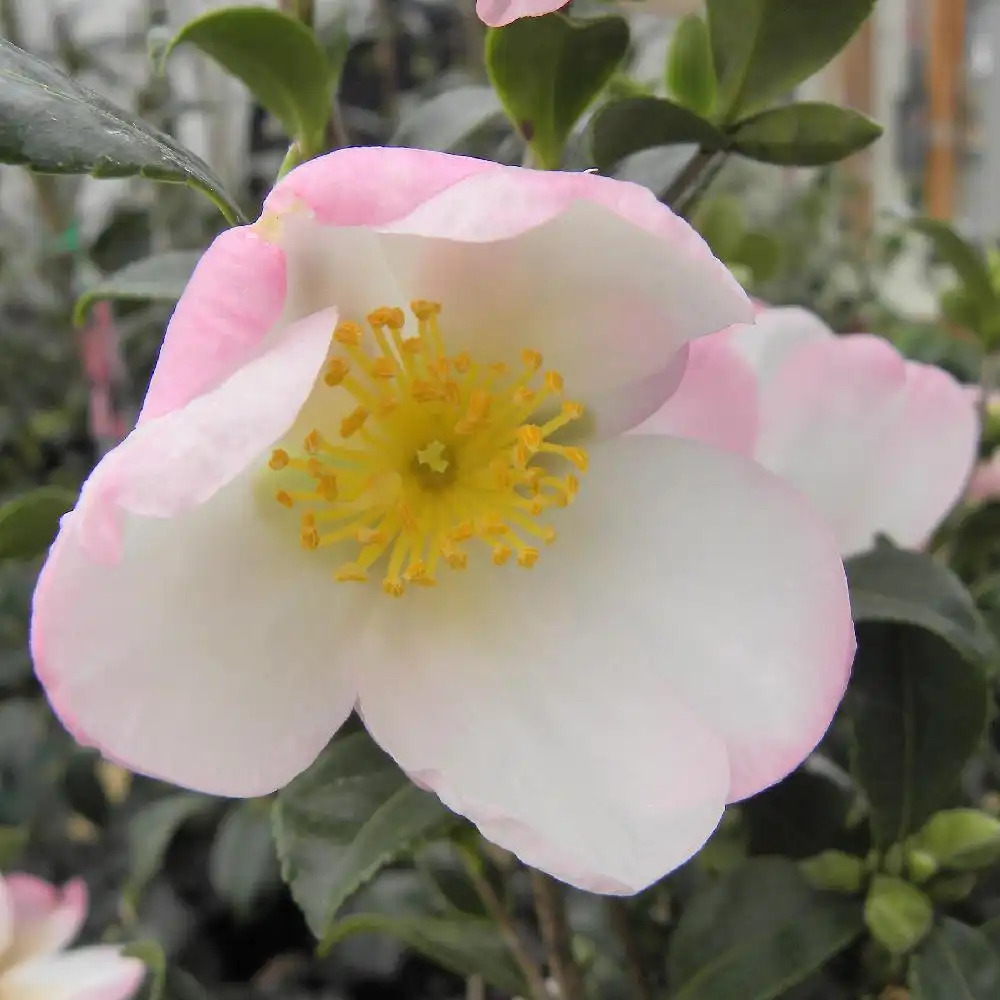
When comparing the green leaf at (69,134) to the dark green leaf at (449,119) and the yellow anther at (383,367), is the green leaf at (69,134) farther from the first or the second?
the dark green leaf at (449,119)

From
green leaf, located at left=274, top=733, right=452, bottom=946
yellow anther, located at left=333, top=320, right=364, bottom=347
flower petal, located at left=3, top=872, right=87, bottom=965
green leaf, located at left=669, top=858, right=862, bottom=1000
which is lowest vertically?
flower petal, located at left=3, top=872, right=87, bottom=965

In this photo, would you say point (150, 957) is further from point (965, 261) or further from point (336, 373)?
point (965, 261)

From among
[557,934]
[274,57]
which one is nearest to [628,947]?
[557,934]

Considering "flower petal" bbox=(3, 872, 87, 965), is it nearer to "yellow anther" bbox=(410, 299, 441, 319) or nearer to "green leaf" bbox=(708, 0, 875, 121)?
"yellow anther" bbox=(410, 299, 441, 319)

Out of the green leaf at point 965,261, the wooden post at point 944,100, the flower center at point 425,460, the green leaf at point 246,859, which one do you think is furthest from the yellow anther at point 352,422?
the wooden post at point 944,100

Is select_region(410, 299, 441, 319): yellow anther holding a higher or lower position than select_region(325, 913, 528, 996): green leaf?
higher

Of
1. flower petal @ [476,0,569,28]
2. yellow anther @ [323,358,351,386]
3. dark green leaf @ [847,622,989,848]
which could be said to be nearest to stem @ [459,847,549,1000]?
dark green leaf @ [847,622,989,848]
